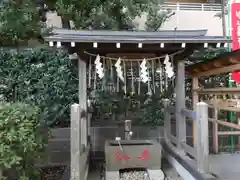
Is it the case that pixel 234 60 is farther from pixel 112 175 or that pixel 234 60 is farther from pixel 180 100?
pixel 112 175

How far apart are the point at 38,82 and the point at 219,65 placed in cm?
506

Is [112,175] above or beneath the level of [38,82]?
beneath

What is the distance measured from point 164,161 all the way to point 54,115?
3558 mm

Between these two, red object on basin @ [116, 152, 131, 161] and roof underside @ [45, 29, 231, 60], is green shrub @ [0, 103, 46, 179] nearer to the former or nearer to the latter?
roof underside @ [45, 29, 231, 60]

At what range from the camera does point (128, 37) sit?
4598mm

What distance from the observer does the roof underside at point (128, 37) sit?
4398 millimetres

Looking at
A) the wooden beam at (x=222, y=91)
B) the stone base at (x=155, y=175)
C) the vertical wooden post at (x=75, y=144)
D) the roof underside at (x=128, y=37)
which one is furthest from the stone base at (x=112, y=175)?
the wooden beam at (x=222, y=91)

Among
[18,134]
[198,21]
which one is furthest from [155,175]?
[198,21]

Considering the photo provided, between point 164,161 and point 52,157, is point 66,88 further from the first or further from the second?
point 164,161

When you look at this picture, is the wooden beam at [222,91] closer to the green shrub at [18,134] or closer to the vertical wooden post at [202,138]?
the vertical wooden post at [202,138]

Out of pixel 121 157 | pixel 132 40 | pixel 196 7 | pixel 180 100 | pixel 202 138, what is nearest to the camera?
pixel 202 138

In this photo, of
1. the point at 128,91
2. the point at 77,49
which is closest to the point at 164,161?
the point at 128,91

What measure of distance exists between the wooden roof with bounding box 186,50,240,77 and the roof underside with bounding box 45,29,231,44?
0.34 m

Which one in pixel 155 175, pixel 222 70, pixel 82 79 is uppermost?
pixel 222 70
